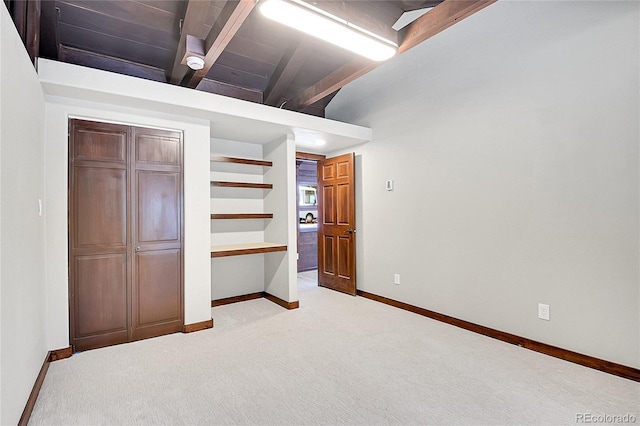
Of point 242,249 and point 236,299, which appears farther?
point 236,299

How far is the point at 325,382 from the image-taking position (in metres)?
2.27

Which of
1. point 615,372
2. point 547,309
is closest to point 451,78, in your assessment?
point 547,309

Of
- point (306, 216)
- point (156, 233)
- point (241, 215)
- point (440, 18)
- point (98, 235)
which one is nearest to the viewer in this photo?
point (440, 18)

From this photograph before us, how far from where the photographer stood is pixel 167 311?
3139 mm

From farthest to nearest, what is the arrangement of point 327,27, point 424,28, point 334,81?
point 334,81, point 424,28, point 327,27

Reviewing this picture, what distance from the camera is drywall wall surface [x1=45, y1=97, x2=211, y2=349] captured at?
2.61m

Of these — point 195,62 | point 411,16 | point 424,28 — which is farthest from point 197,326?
point 411,16

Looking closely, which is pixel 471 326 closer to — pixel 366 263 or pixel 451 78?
pixel 366 263

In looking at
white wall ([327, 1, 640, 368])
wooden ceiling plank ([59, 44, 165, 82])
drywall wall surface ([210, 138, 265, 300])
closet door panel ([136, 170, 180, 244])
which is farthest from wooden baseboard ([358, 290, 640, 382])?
wooden ceiling plank ([59, 44, 165, 82])

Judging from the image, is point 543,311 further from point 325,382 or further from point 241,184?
point 241,184

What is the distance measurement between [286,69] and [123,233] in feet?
8.60

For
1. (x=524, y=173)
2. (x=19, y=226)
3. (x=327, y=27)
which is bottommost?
(x=19, y=226)

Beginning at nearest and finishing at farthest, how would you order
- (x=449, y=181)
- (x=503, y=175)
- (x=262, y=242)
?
1. (x=503, y=175)
2. (x=449, y=181)
3. (x=262, y=242)

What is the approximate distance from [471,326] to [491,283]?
1.69 feet
